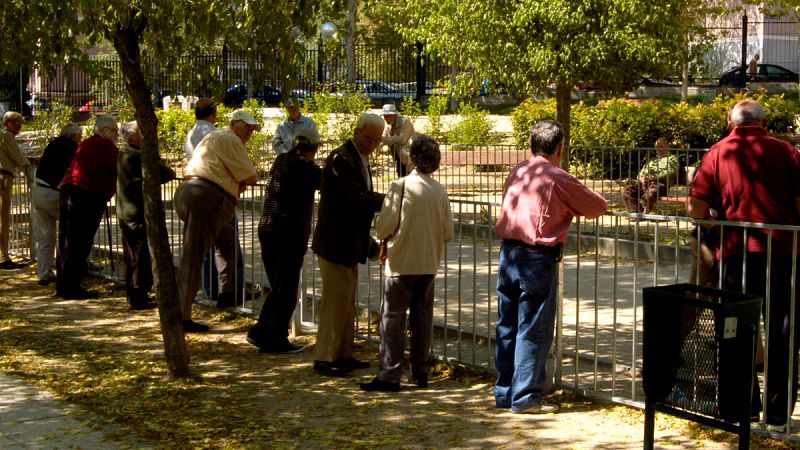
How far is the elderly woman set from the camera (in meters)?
7.60

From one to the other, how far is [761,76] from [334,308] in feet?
120

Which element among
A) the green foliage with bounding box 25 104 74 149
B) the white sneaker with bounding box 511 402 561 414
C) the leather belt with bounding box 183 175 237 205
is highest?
the green foliage with bounding box 25 104 74 149

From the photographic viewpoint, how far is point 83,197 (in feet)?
37.9

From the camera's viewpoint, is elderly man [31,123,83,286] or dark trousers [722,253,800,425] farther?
elderly man [31,123,83,286]

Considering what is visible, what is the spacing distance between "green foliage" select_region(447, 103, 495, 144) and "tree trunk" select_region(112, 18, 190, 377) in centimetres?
1542

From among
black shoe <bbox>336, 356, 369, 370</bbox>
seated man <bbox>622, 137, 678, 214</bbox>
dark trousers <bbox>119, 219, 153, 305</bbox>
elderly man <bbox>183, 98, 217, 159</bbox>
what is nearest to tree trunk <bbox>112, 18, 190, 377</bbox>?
black shoe <bbox>336, 356, 369, 370</bbox>

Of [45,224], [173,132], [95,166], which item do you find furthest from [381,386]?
[173,132]

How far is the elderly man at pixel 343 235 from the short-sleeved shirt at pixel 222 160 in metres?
1.54

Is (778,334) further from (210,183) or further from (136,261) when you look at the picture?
(136,261)

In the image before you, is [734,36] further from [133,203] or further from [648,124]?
[133,203]

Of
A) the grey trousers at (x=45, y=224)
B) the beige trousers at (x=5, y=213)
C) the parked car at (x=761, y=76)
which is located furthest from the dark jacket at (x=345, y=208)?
the parked car at (x=761, y=76)

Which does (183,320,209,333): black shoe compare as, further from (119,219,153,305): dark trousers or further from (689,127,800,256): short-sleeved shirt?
(689,127,800,256): short-sleeved shirt

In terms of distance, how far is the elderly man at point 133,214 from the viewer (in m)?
10.8

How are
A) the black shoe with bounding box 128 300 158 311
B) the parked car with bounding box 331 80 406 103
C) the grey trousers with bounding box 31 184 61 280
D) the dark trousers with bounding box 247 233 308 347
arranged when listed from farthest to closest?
the parked car with bounding box 331 80 406 103 < the grey trousers with bounding box 31 184 61 280 < the black shoe with bounding box 128 300 158 311 < the dark trousers with bounding box 247 233 308 347
